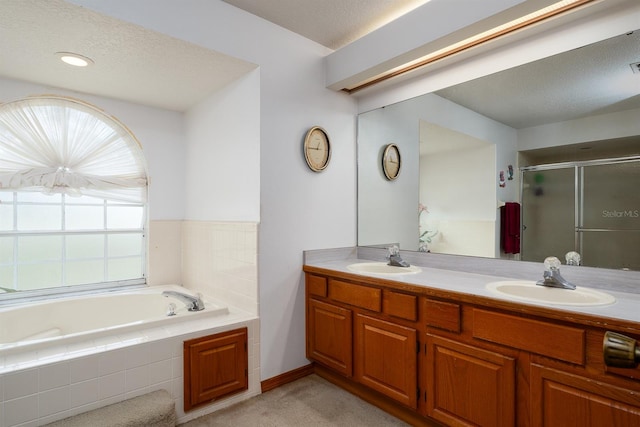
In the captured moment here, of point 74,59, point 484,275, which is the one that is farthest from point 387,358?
point 74,59

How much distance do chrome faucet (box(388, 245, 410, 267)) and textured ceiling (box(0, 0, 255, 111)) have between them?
5.47 ft

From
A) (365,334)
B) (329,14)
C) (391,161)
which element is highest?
(329,14)

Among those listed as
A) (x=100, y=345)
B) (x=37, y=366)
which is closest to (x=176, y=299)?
(x=100, y=345)

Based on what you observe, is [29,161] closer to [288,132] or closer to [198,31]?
[198,31]

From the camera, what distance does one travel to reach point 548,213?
199 centimetres

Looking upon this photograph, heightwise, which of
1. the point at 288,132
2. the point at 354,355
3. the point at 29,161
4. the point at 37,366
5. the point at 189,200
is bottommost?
the point at 354,355

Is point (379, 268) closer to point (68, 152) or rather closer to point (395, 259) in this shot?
point (395, 259)

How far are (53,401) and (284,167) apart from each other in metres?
1.83

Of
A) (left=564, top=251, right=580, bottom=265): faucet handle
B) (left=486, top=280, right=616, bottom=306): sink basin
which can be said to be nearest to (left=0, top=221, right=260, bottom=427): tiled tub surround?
(left=486, top=280, right=616, bottom=306): sink basin

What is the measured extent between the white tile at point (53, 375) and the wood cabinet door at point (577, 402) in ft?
7.09

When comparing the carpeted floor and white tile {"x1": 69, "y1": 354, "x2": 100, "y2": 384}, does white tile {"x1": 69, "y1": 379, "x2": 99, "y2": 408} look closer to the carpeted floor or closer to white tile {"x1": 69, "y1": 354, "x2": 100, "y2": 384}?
white tile {"x1": 69, "y1": 354, "x2": 100, "y2": 384}

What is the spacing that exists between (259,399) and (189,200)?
1.90m

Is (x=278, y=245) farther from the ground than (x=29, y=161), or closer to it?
closer to it

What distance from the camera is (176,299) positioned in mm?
2793
